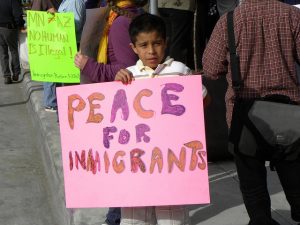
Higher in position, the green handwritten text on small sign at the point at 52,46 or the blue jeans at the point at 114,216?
the green handwritten text on small sign at the point at 52,46

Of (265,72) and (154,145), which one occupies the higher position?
(265,72)

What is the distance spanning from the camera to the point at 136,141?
2.78 metres

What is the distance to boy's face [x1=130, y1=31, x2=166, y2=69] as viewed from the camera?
2854 millimetres

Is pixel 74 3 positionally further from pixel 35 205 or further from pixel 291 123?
pixel 291 123

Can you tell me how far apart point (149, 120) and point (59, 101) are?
0.48 metres

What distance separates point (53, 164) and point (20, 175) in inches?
28.5

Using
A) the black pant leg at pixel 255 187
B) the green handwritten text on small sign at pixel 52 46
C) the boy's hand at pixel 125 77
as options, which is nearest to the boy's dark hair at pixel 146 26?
the boy's hand at pixel 125 77

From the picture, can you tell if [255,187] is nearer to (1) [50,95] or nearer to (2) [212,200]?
(2) [212,200]

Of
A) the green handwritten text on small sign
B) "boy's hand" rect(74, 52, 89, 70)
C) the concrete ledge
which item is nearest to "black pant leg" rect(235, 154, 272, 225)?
"boy's hand" rect(74, 52, 89, 70)

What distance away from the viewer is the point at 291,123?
9.66 feet

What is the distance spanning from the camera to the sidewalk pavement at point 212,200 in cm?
380

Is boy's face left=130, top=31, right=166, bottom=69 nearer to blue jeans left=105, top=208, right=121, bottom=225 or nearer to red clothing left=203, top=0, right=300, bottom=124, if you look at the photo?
red clothing left=203, top=0, right=300, bottom=124

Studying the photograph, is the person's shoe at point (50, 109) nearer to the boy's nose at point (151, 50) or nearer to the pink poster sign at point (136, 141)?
the pink poster sign at point (136, 141)

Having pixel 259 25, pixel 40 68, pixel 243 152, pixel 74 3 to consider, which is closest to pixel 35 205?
pixel 40 68
